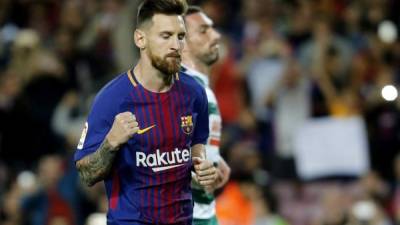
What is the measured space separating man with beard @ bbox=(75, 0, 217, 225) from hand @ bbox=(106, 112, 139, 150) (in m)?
0.12

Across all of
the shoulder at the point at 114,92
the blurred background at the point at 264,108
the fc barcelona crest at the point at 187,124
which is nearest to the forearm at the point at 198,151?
the fc barcelona crest at the point at 187,124

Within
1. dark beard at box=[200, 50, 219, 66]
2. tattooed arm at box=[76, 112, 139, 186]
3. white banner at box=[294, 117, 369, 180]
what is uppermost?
dark beard at box=[200, 50, 219, 66]

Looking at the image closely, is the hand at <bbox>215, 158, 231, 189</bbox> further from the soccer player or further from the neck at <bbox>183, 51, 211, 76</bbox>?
the neck at <bbox>183, 51, 211, 76</bbox>

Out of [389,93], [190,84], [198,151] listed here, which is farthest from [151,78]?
[389,93]

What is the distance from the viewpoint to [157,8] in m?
5.43

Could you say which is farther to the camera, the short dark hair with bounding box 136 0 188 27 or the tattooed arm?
the short dark hair with bounding box 136 0 188 27

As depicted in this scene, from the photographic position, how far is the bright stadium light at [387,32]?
11.7 meters

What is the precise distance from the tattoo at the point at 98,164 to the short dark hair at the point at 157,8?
683 mm

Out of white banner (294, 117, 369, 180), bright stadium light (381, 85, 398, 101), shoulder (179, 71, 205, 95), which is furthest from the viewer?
white banner (294, 117, 369, 180)

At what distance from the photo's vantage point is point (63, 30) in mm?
13625

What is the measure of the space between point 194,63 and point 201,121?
1149mm

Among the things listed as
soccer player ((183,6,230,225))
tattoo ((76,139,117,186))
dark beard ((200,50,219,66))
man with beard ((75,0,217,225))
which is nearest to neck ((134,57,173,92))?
man with beard ((75,0,217,225))

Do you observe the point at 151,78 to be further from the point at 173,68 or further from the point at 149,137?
the point at 149,137

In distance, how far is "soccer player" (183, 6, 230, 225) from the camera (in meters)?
6.61
